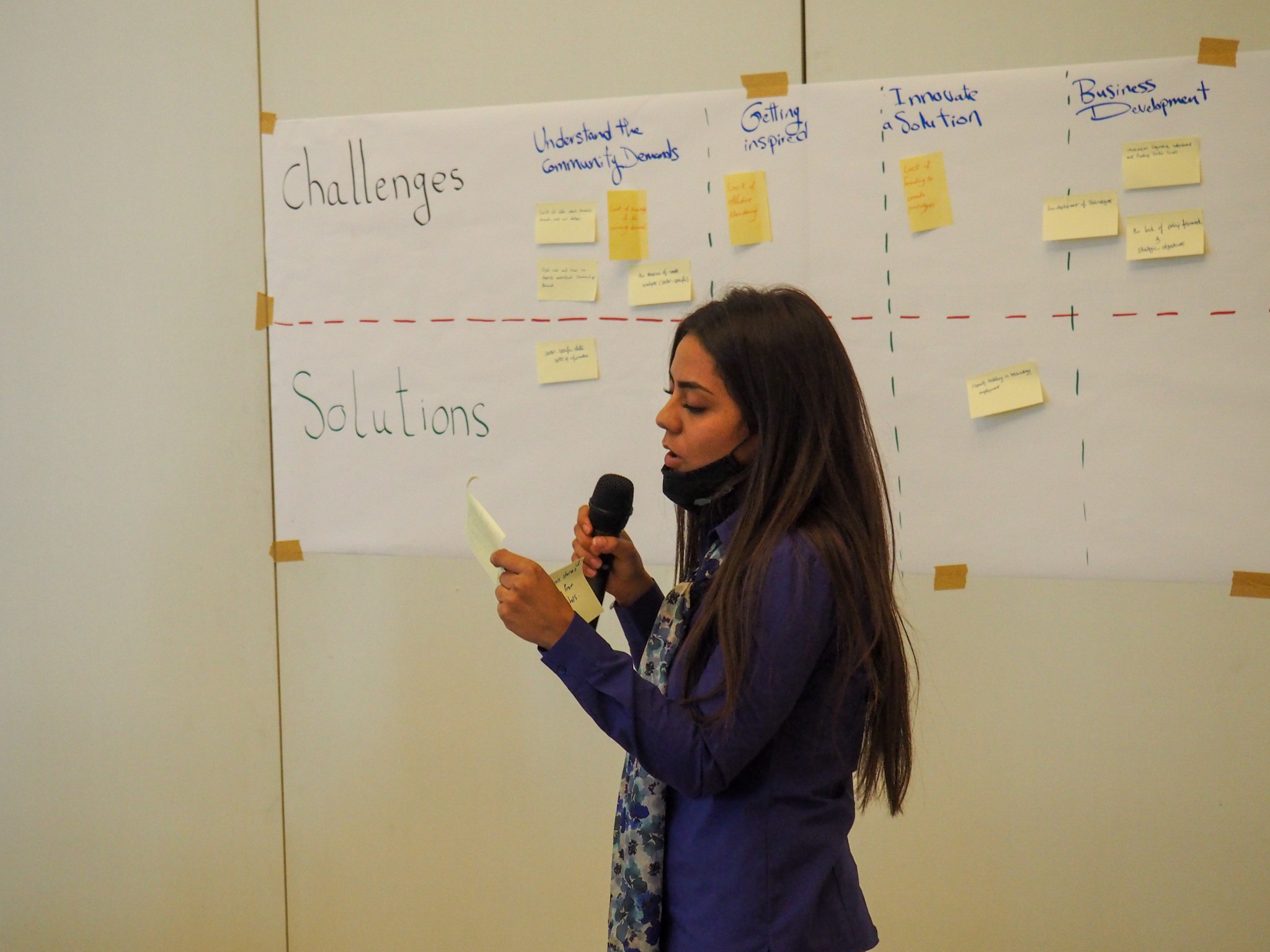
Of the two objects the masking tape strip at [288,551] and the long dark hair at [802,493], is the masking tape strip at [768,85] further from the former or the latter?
the masking tape strip at [288,551]

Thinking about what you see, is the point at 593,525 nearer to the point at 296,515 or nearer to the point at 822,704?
the point at 822,704

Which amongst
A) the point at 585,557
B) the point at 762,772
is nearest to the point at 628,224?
the point at 585,557

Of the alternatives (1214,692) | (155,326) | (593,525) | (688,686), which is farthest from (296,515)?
(1214,692)

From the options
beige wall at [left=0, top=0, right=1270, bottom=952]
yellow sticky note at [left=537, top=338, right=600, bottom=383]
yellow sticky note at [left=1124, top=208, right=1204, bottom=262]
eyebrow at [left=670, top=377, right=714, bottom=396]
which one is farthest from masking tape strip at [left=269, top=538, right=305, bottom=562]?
yellow sticky note at [left=1124, top=208, right=1204, bottom=262]

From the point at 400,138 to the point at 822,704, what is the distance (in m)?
1.49

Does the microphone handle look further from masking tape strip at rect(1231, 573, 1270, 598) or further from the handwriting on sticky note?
masking tape strip at rect(1231, 573, 1270, 598)

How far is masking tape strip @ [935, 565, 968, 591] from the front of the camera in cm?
188

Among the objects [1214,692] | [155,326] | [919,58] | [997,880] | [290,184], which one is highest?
[919,58]

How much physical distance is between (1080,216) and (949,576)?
678mm

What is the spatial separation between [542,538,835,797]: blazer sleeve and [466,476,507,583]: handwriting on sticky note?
147mm

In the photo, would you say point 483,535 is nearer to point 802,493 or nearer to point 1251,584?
point 802,493

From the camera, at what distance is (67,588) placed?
2303 millimetres

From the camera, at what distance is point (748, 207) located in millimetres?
1885

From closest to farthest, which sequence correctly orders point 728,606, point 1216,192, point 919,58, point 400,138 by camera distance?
point 728,606, point 1216,192, point 919,58, point 400,138
